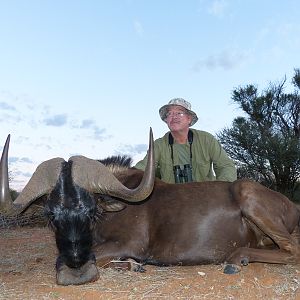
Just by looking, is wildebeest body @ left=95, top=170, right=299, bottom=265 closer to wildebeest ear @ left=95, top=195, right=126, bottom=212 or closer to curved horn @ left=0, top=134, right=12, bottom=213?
wildebeest ear @ left=95, top=195, right=126, bottom=212

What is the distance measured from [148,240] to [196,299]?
133cm

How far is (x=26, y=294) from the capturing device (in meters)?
4.47

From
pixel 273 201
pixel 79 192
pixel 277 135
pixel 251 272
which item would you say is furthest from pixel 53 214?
pixel 277 135

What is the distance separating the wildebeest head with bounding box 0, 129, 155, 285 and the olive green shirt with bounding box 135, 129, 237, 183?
2.55 metres

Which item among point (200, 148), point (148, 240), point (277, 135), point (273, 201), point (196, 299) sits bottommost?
point (196, 299)

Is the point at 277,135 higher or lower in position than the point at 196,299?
higher

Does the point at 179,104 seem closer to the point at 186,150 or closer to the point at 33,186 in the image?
the point at 186,150

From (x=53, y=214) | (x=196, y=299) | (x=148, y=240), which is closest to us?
(x=196, y=299)

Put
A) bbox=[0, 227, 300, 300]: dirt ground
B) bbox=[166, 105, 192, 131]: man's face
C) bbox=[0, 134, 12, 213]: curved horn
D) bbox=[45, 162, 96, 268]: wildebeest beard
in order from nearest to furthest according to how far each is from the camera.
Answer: bbox=[0, 227, 300, 300]: dirt ground
bbox=[45, 162, 96, 268]: wildebeest beard
bbox=[0, 134, 12, 213]: curved horn
bbox=[166, 105, 192, 131]: man's face

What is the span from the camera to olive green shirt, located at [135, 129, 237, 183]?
A: 24.5ft

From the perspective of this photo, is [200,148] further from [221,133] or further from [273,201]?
[221,133]

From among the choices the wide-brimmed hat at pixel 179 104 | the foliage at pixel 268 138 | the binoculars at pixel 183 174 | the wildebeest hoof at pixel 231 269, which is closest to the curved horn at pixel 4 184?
the wildebeest hoof at pixel 231 269

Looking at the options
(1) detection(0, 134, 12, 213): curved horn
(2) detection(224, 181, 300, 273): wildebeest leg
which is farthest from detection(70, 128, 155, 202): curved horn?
(2) detection(224, 181, 300, 273): wildebeest leg

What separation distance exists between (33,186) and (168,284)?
1692mm
